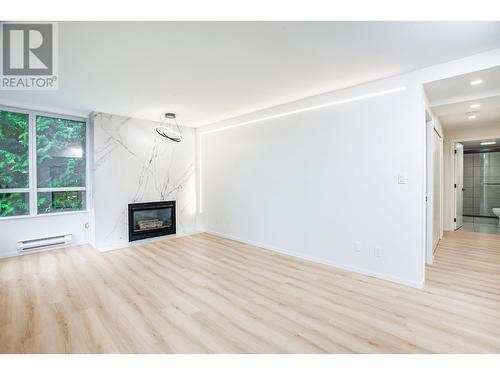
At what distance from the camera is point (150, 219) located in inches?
205

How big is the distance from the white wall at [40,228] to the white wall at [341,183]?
297 cm

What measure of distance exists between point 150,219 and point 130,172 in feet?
3.57

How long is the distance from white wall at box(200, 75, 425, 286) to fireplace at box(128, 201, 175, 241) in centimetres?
152

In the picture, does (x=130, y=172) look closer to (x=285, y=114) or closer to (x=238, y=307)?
(x=285, y=114)

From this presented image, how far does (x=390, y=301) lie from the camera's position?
252 centimetres

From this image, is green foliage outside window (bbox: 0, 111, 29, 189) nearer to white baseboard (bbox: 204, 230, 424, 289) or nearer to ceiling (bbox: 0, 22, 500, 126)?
ceiling (bbox: 0, 22, 500, 126)

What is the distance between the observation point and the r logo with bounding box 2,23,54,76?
6.68 ft

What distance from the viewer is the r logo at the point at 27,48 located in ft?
6.68

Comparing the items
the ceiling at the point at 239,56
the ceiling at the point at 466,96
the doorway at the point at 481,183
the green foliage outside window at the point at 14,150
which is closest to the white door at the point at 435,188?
the ceiling at the point at 466,96

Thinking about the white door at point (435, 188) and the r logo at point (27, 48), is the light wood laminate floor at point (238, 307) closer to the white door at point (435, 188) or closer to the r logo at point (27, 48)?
the white door at point (435, 188)

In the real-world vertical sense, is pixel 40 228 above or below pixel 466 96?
below

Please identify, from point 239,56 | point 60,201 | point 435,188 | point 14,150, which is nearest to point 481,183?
point 435,188
